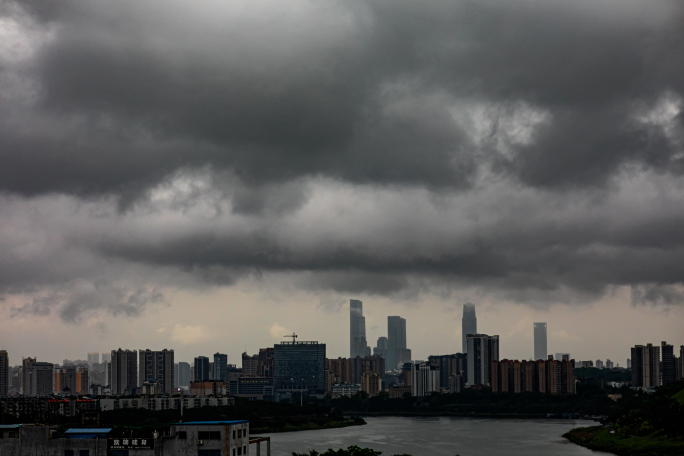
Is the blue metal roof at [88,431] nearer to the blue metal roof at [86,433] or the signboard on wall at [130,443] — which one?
the blue metal roof at [86,433]

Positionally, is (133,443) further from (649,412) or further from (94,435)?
(649,412)

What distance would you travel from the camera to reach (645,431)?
11212cm

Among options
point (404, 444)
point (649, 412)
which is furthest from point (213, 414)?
point (649, 412)

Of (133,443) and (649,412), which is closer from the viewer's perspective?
(133,443)

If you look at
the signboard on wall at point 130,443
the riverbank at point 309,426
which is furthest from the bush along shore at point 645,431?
the signboard on wall at point 130,443

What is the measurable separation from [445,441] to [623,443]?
2905 cm

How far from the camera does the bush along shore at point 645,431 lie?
311 feet

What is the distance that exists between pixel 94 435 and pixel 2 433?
5.60 meters

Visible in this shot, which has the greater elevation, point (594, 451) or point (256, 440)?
point (256, 440)

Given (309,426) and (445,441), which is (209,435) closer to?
(445,441)

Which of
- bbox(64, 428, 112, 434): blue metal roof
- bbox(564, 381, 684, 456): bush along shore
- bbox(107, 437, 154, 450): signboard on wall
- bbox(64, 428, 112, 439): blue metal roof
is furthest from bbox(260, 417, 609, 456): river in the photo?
bbox(107, 437, 154, 450): signboard on wall

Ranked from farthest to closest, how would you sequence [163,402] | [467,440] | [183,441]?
[163,402] < [467,440] < [183,441]

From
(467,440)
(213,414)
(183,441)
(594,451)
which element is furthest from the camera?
(213,414)

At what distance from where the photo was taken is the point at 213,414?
15700cm
